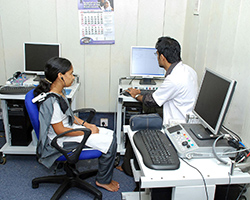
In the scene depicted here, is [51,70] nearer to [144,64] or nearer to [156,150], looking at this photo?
[156,150]

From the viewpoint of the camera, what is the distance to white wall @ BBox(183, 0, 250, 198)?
1702 mm

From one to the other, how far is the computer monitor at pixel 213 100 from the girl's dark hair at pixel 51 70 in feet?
3.19

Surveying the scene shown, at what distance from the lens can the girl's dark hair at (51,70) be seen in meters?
1.90

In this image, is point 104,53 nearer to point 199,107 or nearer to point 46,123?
point 46,123

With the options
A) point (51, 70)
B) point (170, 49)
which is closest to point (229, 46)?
point (170, 49)

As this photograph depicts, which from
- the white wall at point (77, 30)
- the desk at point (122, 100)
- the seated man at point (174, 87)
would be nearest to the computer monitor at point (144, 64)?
the desk at point (122, 100)

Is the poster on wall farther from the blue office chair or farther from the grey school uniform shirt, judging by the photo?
the grey school uniform shirt

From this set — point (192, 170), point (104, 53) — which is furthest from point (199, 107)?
point (104, 53)

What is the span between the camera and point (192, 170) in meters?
1.37

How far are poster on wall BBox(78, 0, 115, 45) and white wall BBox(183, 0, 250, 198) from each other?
0.97 m

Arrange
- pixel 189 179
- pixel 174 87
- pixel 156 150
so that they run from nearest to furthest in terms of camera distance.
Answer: pixel 189 179 < pixel 156 150 < pixel 174 87

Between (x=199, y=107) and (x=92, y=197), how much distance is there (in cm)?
117

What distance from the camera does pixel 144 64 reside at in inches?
116

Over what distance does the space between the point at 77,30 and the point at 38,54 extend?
1.76ft
